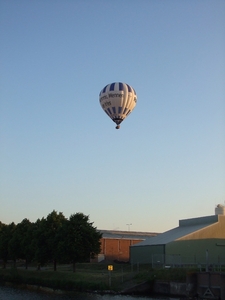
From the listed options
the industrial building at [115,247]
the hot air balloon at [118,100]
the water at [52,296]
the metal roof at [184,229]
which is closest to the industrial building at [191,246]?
the metal roof at [184,229]

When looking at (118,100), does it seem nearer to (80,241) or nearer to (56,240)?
(80,241)

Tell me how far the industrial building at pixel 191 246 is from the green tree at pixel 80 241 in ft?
30.8

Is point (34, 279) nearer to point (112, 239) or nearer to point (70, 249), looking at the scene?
point (70, 249)

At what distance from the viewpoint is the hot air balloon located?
5695cm

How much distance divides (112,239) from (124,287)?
48.5 metres

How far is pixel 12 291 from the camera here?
57406 mm

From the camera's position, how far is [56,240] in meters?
65.7

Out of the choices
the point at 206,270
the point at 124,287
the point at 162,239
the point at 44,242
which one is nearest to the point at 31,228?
the point at 44,242

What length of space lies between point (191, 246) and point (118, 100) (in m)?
26.4

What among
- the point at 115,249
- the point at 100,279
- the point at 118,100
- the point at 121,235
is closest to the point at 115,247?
the point at 115,249

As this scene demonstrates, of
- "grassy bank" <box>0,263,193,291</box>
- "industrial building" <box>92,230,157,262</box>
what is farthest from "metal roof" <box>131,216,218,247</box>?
"industrial building" <box>92,230,157,262</box>

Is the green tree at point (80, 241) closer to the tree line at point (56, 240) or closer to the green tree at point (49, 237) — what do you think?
the tree line at point (56, 240)

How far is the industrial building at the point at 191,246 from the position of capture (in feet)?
218

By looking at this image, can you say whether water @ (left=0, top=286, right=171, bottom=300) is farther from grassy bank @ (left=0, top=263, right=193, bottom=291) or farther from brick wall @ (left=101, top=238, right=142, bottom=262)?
brick wall @ (left=101, top=238, right=142, bottom=262)
